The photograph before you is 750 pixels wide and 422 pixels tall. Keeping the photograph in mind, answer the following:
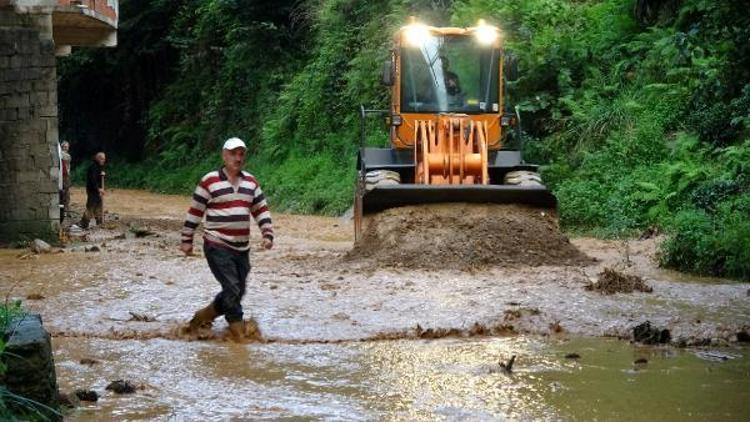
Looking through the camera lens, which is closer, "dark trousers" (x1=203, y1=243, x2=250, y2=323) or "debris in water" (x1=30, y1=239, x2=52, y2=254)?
"dark trousers" (x1=203, y1=243, x2=250, y2=323)

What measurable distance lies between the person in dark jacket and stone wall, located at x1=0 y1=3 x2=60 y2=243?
129 inches

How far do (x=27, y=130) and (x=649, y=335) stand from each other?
1278 centimetres

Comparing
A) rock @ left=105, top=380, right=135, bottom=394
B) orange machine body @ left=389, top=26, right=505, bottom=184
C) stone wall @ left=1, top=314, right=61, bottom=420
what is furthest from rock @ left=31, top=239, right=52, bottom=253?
stone wall @ left=1, top=314, right=61, bottom=420

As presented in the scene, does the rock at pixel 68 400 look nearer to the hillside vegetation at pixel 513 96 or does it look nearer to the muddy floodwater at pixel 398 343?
the muddy floodwater at pixel 398 343

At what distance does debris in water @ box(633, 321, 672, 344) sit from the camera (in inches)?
349

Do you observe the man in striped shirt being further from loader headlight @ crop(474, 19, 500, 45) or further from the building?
the building

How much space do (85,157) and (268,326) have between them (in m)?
40.9

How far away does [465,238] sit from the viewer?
1402 cm

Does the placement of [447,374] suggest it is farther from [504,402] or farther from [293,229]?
[293,229]

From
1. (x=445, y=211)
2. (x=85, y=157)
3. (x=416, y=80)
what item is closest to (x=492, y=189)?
(x=445, y=211)

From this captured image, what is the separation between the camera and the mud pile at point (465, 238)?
13727 millimetres

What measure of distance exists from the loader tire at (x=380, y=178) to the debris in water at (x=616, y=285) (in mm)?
4081

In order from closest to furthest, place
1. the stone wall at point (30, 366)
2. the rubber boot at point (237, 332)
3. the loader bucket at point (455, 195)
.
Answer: the stone wall at point (30, 366), the rubber boot at point (237, 332), the loader bucket at point (455, 195)

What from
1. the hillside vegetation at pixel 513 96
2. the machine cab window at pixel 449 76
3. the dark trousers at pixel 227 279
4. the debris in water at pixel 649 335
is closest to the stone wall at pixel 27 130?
the machine cab window at pixel 449 76
